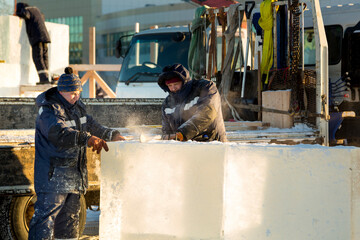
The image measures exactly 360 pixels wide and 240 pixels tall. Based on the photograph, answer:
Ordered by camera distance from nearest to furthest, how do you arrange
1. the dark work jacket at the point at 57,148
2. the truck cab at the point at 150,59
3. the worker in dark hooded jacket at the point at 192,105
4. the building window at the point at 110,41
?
the dark work jacket at the point at 57,148, the worker in dark hooded jacket at the point at 192,105, the truck cab at the point at 150,59, the building window at the point at 110,41

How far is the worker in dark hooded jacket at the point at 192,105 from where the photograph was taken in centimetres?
487

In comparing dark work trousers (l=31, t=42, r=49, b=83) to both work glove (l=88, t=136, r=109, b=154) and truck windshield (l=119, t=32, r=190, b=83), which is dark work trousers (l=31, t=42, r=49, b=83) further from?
work glove (l=88, t=136, r=109, b=154)

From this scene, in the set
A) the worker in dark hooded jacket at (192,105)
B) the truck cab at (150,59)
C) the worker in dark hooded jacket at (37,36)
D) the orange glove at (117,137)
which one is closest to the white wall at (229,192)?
the orange glove at (117,137)

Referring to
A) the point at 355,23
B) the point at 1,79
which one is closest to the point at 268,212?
the point at 355,23

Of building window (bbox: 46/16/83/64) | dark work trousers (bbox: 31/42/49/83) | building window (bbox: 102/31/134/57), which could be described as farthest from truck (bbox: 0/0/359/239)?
building window (bbox: 46/16/83/64)

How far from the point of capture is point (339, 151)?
311cm

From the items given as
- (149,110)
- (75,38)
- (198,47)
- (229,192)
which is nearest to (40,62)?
(198,47)

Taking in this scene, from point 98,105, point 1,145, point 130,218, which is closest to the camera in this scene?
point 130,218

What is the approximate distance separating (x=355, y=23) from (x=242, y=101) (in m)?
2.37

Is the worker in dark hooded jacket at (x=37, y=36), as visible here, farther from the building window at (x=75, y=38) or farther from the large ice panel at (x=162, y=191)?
the building window at (x=75, y=38)

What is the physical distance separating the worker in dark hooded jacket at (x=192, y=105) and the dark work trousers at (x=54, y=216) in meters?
1.15

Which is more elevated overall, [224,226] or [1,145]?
[1,145]

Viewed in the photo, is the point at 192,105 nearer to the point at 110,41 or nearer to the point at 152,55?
the point at 152,55

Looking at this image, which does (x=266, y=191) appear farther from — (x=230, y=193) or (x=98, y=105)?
(x=98, y=105)
